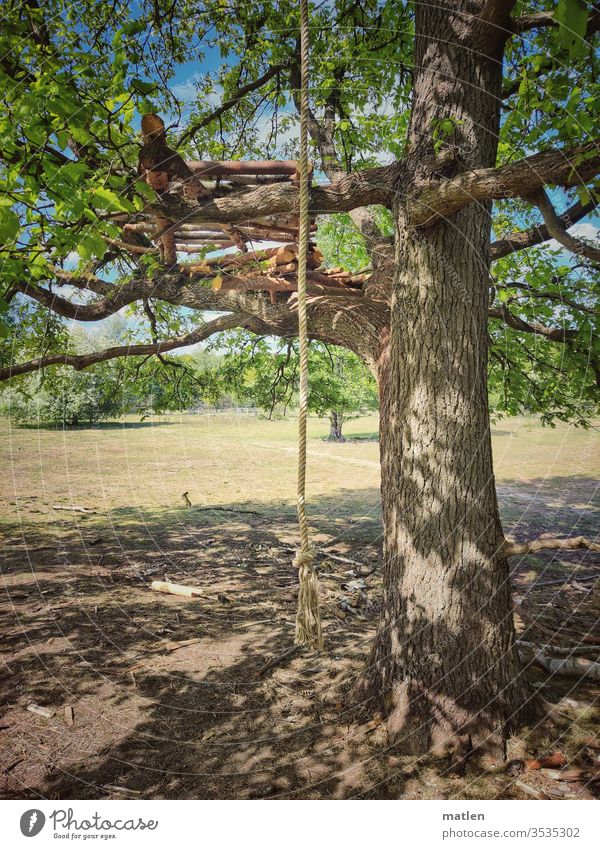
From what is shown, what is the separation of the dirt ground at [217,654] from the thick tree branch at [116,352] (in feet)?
7.82

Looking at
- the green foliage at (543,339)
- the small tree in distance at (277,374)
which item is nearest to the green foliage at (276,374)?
the small tree in distance at (277,374)

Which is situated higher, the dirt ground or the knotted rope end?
the knotted rope end

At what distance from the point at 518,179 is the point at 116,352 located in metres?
4.71

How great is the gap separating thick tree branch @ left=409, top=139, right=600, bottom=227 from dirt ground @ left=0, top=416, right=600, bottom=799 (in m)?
2.77

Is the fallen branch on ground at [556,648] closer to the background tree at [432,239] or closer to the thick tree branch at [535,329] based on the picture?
the background tree at [432,239]

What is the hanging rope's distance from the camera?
76.6 inches

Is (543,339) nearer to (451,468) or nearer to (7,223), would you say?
(451,468)

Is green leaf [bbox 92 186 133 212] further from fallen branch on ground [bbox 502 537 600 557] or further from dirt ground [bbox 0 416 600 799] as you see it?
dirt ground [bbox 0 416 600 799]

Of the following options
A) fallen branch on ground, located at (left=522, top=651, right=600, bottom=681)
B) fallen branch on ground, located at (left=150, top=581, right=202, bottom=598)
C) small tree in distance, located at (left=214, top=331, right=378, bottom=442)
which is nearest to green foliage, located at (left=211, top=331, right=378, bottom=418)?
small tree in distance, located at (left=214, top=331, right=378, bottom=442)

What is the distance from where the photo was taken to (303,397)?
6.57 ft
